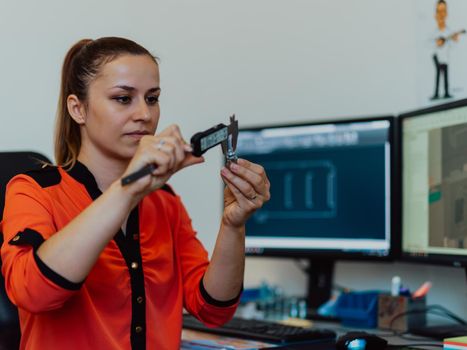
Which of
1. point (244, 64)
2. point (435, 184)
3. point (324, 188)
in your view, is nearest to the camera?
point (435, 184)

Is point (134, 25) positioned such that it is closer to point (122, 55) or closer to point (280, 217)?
point (280, 217)

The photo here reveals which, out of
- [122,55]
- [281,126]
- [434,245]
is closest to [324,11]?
[281,126]

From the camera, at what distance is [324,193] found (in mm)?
2092

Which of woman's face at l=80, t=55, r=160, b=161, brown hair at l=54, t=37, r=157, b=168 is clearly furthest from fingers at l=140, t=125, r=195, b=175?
brown hair at l=54, t=37, r=157, b=168

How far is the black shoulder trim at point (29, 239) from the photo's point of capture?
46.6 inches

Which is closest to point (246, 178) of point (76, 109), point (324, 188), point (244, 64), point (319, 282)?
point (76, 109)

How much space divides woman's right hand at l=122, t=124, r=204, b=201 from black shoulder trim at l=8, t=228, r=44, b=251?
19 centimetres

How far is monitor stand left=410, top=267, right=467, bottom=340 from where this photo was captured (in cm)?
164

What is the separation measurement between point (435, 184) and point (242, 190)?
0.65 metres

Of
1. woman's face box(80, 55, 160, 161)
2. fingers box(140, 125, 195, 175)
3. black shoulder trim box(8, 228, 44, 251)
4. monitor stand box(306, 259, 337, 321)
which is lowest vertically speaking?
monitor stand box(306, 259, 337, 321)

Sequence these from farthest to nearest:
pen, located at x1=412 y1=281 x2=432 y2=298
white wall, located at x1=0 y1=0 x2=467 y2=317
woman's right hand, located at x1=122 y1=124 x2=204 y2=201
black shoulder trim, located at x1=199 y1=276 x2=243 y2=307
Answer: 1. white wall, located at x1=0 y1=0 x2=467 y2=317
2. pen, located at x1=412 y1=281 x2=432 y2=298
3. black shoulder trim, located at x1=199 y1=276 x2=243 y2=307
4. woman's right hand, located at x1=122 y1=124 x2=204 y2=201

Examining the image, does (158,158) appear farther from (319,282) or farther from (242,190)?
(319,282)

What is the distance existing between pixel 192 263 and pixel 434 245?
0.63m

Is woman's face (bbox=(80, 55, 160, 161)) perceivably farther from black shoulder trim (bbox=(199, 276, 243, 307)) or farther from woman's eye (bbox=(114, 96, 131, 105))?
black shoulder trim (bbox=(199, 276, 243, 307))
